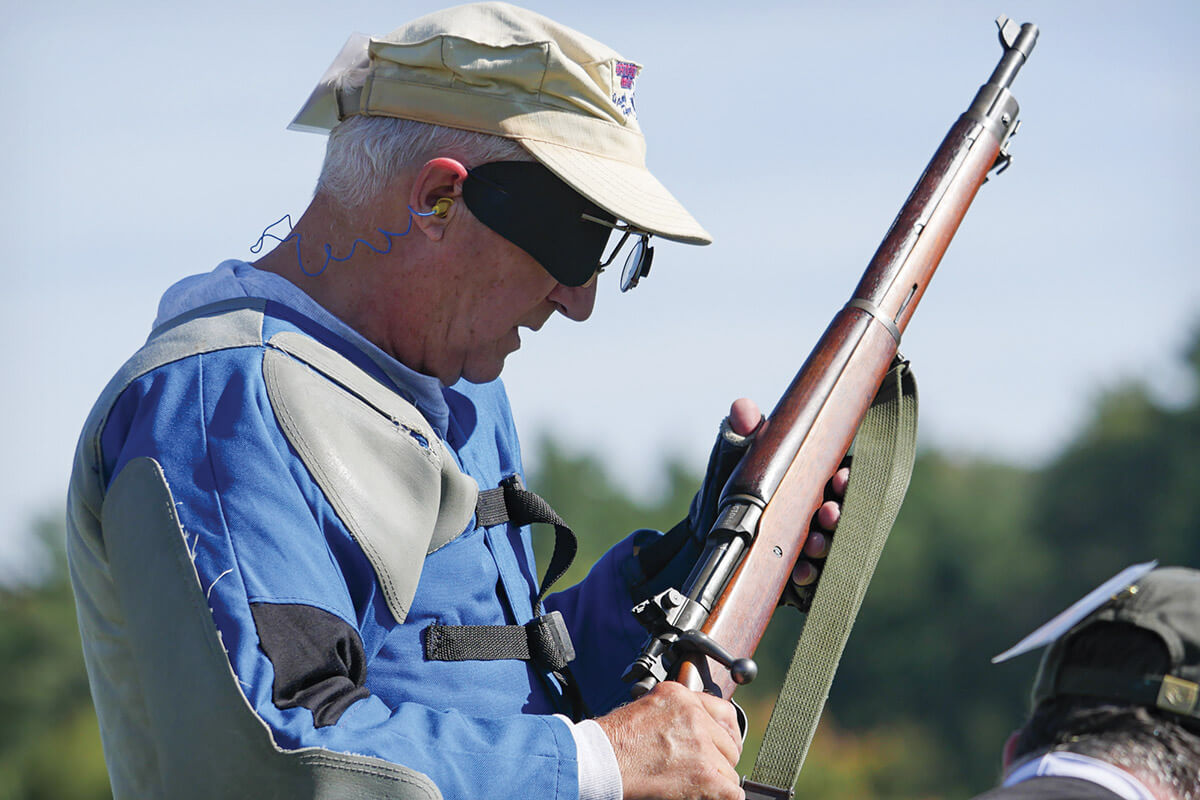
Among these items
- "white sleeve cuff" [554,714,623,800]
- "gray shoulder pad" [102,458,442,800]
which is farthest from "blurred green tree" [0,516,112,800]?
"white sleeve cuff" [554,714,623,800]

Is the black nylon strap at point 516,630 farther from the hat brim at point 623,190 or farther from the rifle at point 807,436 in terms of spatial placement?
the hat brim at point 623,190

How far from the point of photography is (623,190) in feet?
10.5

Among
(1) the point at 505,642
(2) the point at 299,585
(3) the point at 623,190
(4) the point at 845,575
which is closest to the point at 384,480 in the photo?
(2) the point at 299,585

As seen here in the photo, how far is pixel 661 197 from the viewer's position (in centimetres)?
328

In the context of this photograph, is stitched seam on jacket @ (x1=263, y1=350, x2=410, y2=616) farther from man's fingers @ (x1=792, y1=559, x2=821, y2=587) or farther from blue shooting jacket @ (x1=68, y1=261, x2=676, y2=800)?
man's fingers @ (x1=792, y1=559, x2=821, y2=587)

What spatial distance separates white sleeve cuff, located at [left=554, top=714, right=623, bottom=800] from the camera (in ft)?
8.46

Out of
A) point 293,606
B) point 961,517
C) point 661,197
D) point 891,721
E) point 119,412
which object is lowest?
point 891,721

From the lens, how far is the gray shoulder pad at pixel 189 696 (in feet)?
7.80

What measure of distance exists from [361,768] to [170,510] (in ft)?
1.92

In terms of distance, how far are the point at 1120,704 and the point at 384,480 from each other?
1897 mm

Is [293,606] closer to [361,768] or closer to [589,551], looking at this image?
[361,768]

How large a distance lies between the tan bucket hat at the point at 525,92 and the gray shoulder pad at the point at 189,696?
3.61 ft

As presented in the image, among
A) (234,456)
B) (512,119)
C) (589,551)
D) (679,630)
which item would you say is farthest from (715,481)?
(589,551)

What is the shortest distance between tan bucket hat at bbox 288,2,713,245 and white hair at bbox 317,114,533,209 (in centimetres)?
2
